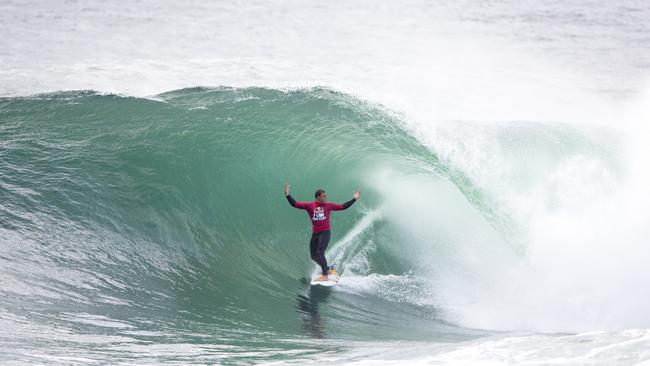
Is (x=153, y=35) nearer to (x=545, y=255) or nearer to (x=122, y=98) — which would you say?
(x=122, y=98)

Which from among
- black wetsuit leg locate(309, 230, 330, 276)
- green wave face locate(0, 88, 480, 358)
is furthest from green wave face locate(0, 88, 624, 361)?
black wetsuit leg locate(309, 230, 330, 276)

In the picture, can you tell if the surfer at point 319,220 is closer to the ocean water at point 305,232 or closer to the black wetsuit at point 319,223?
the black wetsuit at point 319,223

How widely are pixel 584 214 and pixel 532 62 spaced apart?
Answer: 1511cm

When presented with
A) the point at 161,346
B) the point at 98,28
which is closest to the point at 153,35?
the point at 98,28

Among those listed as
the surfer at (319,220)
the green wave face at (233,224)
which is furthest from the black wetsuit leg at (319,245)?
the green wave face at (233,224)

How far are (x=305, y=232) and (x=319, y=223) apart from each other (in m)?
1.64

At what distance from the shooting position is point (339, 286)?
33.8ft

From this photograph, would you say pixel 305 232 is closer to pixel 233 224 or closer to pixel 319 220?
pixel 233 224

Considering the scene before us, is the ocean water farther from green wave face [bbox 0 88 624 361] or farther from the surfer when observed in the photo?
the surfer

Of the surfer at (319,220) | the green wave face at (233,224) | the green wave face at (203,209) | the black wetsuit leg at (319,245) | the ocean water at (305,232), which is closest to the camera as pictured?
the ocean water at (305,232)

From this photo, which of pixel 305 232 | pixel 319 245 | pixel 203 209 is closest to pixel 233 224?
pixel 203 209

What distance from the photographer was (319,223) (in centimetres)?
1015

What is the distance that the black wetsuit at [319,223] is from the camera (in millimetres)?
10070

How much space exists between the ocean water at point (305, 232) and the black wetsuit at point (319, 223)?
1.75ft
